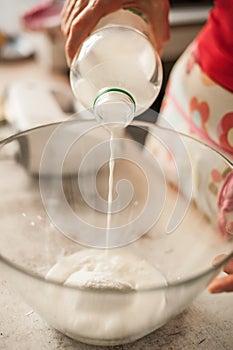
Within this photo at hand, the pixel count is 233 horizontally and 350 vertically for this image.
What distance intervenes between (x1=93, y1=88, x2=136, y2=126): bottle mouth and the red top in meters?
0.29

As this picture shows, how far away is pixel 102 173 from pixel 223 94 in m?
0.24

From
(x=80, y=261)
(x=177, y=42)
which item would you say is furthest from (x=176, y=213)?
(x=177, y=42)

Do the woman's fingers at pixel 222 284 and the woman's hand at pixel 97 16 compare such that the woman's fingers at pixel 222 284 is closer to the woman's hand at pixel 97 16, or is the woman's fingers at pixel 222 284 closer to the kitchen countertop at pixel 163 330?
the kitchen countertop at pixel 163 330

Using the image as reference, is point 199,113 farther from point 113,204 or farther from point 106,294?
point 106,294

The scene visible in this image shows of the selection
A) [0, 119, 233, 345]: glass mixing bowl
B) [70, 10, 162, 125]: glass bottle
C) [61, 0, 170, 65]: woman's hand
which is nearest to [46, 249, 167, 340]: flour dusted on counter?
[0, 119, 233, 345]: glass mixing bowl

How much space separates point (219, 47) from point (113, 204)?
332 mm

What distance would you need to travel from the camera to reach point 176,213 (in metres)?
0.87

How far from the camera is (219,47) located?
98 cm

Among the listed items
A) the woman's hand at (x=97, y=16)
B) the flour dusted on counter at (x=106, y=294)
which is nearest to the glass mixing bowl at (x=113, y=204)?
the flour dusted on counter at (x=106, y=294)

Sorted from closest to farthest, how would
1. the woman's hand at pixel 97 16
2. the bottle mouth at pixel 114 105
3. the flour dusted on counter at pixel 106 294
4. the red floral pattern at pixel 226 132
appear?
the flour dusted on counter at pixel 106 294
the bottle mouth at pixel 114 105
the woman's hand at pixel 97 16
the red floral pattern at pixel 226 132

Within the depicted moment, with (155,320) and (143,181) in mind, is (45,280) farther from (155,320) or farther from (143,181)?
(143,181)

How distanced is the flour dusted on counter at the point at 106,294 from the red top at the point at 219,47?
1.16 ft

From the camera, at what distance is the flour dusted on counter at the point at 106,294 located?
576mm

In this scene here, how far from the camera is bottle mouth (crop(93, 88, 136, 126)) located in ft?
2.28
